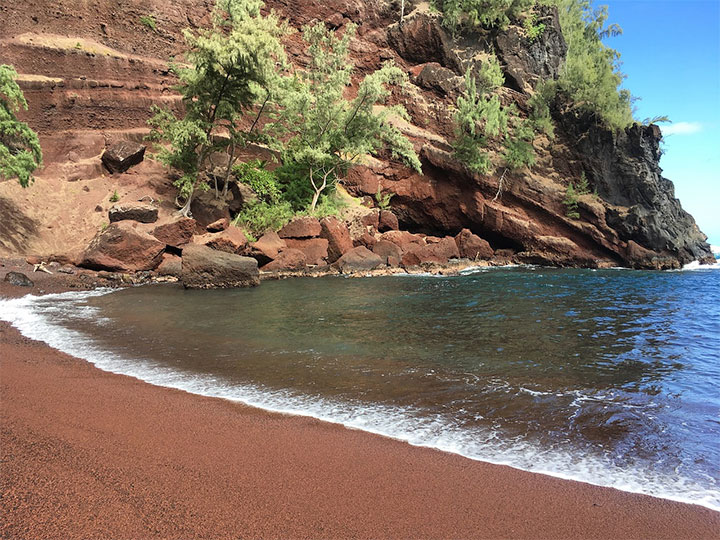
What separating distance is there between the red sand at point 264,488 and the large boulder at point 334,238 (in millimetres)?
19031

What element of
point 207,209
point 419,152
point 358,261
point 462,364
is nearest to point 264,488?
point 462,364

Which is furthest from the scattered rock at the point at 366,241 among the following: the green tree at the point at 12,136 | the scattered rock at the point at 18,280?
the green tree at the point at 12,136

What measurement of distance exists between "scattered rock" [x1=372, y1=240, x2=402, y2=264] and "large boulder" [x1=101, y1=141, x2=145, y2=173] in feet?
51.4

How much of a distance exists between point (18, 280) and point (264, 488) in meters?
15.9

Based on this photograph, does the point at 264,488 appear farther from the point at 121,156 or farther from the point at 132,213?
the point at 121,156

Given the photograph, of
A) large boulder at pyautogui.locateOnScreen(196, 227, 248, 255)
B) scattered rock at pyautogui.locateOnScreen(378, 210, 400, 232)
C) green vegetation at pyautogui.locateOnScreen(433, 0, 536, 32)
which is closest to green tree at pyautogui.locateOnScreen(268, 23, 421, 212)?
scattered rock at pyautogui.locateOnScreen(378, 210, 400, 232)

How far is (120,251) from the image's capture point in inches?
736

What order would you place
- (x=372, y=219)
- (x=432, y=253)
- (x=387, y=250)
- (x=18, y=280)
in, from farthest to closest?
(x=372, y=219) → (x=432, y=253) → (x=387, y=250) → (x=18, y=280)

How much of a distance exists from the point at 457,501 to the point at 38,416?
4450 mm

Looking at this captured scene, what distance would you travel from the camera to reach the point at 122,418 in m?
4.70

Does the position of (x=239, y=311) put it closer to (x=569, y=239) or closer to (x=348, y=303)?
(x=348, y=303)

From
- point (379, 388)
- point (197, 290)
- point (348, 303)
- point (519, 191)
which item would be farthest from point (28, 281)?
point (519, 191)

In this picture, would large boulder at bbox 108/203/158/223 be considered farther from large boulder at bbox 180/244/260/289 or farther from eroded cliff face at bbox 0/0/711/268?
large boulder at bbox 180/244/260/289

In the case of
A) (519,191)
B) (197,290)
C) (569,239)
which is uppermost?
(519,191)
